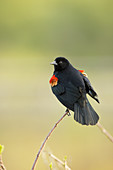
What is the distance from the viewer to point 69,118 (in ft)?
20.4

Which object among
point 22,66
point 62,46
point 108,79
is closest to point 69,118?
point 108,79

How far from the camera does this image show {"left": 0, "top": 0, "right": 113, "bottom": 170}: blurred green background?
15.6ft

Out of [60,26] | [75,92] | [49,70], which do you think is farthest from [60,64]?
[60,26]

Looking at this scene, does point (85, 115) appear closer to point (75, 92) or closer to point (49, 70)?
point (75, 92)

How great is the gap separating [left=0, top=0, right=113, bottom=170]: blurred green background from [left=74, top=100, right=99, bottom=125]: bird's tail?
0.24 meters

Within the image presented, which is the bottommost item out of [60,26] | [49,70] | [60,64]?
[60,64]

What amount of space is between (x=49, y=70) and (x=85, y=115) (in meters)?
6.64

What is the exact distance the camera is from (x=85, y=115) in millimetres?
2006

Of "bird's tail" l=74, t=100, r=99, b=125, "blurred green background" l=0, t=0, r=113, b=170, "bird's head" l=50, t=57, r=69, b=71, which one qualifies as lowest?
"bird's tail" l=74, t=100, r=99, b=125

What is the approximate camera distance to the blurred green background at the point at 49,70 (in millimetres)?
4758

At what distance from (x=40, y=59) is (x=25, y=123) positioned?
549 centimetres

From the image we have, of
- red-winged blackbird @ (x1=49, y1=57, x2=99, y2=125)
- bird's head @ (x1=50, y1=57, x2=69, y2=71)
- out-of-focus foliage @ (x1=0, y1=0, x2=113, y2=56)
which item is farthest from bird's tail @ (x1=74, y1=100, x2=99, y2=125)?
out-of-focus foliage @ (x1=0, y1=0, x2=113, y2=56)

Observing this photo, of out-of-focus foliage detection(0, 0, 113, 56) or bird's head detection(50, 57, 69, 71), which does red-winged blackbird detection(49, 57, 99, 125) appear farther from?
out-of-focus foliage detection(0, 0, 113, 56)

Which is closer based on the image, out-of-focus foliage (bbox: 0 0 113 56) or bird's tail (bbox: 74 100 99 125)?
bird's tail (bbox: 74 100 99 125)
